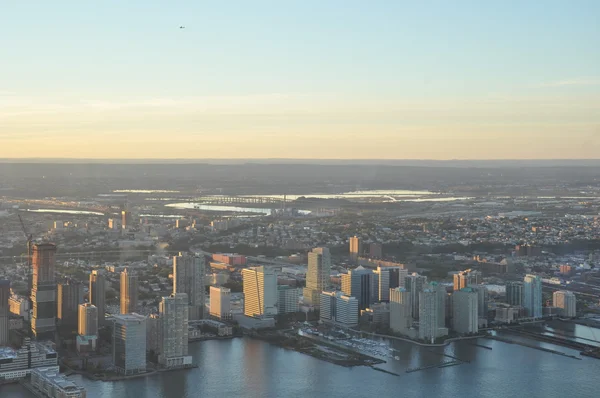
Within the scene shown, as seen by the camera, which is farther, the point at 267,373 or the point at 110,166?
the point at 110,166

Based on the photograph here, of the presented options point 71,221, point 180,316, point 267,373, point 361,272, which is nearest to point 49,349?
point 180,316

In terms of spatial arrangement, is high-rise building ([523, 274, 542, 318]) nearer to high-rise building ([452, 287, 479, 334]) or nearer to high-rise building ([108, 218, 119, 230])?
high-rise building ([452, 287, 479, 334])

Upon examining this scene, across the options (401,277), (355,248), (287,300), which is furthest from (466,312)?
(355,248)

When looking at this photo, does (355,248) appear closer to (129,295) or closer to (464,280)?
(464,280)

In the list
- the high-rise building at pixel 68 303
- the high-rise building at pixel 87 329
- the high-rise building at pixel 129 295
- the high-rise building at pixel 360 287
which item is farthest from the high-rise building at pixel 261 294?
the high-rise building at pixel 87 329

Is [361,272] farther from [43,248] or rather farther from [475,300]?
[43,248]

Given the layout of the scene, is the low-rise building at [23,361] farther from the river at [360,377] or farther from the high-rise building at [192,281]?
the high-rise building at [192,281]
